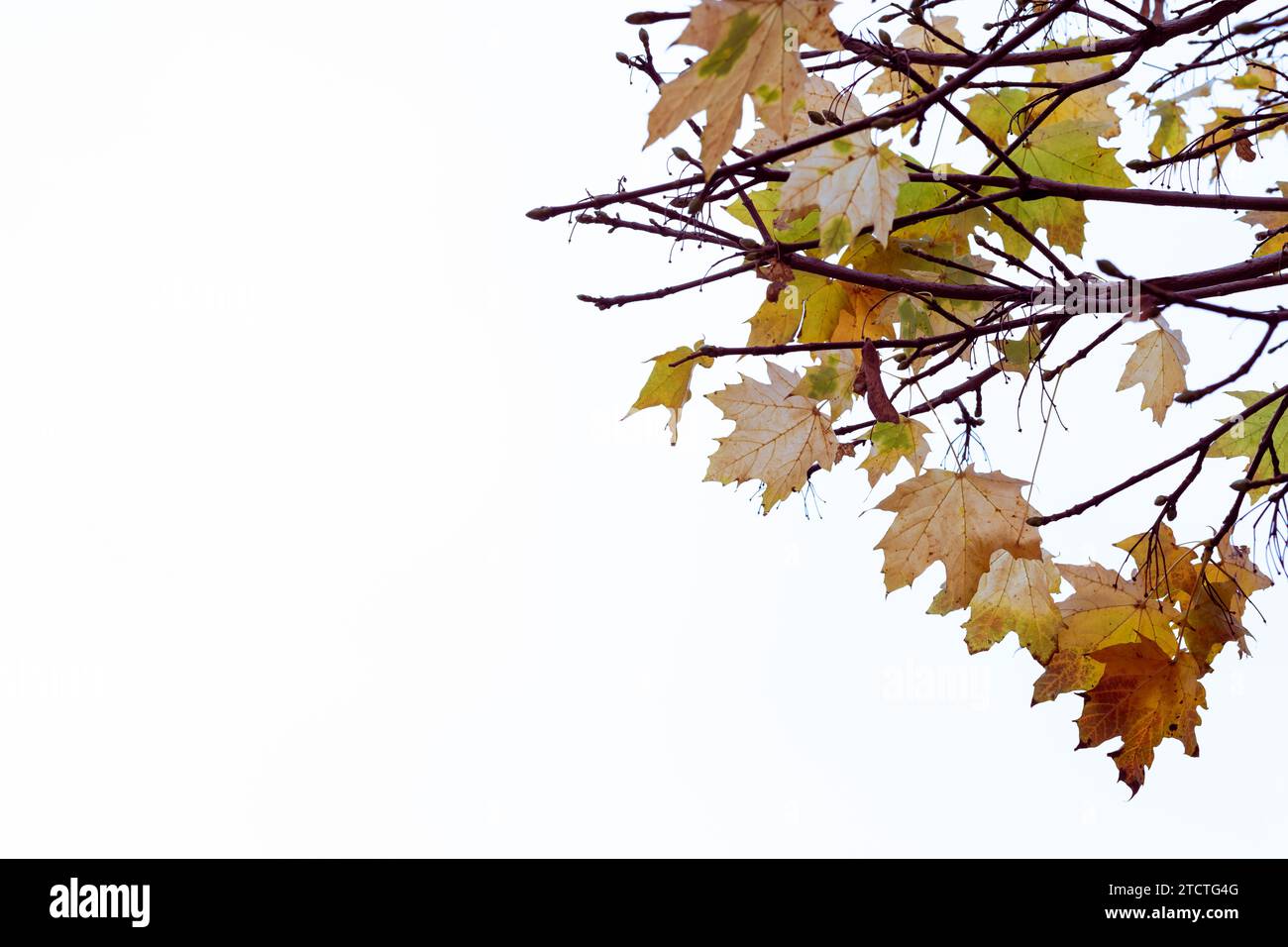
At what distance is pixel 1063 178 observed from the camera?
1056 mm

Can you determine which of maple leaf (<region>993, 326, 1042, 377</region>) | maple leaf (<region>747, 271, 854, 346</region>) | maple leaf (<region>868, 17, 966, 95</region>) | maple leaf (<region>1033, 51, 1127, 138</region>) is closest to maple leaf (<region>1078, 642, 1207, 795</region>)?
maple leaf (<region>993, 326, 1042, 377</region>)

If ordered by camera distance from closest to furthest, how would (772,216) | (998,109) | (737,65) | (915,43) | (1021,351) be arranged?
1. (737,65)
2. (1021,351)
3. (772,216)
4. (998,109)
5. (915,43)

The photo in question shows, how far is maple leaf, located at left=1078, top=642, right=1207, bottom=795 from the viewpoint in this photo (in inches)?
36.5

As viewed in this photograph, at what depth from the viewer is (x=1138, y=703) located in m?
0.93

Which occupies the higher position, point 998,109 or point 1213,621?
point 998,109

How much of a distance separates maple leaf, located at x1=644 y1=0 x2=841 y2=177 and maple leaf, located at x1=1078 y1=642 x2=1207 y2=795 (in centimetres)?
59

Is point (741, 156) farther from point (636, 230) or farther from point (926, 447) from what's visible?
point (926, 447)

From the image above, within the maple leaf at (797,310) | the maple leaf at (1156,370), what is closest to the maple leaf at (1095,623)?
the maple leaf at (1156,370)

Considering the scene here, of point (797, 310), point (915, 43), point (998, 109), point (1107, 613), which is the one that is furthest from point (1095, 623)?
point (915, 43)

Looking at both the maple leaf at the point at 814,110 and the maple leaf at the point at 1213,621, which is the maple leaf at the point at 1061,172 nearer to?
the maple leaf at the point at 814,110

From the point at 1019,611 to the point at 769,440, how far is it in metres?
0.29

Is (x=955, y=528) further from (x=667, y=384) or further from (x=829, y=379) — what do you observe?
(x=667, y=384)

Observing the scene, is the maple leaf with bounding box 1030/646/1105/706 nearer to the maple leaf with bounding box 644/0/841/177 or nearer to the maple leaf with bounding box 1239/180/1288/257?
the maple leaf with bounding box 1239/180/1288/257

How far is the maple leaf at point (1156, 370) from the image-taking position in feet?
A: 3.50
